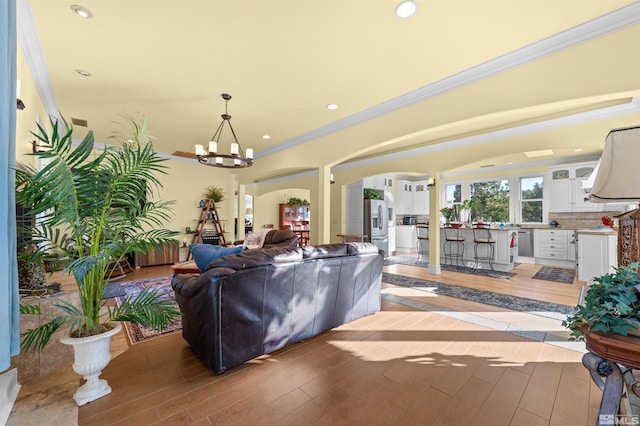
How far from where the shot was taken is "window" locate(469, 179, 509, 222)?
7.86 meters

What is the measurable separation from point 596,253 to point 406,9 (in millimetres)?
5165

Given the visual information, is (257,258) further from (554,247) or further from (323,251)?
(554,247)

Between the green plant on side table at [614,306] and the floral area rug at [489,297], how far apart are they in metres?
2.79

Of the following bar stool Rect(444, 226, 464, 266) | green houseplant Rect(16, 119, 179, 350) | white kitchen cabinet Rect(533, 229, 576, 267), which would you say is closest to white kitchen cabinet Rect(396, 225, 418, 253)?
bar stool Rect(444, 226, 464, 266)

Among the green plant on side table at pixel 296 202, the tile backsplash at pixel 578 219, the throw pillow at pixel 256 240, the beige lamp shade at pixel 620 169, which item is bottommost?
the throw pillow at pixel 256 240

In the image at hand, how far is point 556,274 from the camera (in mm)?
5715

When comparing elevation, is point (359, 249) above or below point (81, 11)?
below

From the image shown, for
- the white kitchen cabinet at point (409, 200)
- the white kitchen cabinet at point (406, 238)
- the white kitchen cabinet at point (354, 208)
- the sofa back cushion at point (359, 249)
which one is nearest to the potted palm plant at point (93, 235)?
the sofa back cushion at point (359, 249)

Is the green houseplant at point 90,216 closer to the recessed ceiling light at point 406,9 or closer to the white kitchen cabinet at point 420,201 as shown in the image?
the recessed ceiling light at point 406,9

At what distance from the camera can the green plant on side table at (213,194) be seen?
24.2ft

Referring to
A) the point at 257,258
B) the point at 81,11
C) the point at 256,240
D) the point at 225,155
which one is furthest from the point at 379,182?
the point at 81,11

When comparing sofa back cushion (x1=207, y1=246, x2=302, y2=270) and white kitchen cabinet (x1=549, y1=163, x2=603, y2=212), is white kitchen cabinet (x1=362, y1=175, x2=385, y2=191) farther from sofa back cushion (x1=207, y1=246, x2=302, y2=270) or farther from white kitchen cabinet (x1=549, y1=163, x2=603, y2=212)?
sofa back cushion (x1=207, y1=246, x2=302, y2=270)

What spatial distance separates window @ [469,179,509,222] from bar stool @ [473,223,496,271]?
65.0 inches

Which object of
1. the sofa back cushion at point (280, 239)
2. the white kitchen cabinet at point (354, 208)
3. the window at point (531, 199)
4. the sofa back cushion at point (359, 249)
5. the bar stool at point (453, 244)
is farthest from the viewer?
the white kitchen cabinet at point (354, 208)
